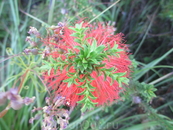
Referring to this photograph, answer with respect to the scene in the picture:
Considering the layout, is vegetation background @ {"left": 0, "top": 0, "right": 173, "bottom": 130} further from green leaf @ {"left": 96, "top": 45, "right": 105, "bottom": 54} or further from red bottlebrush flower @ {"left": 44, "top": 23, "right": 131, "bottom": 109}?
green leaf @ {"left": 96, "top": 45, "right": 105, "bottom": 54}

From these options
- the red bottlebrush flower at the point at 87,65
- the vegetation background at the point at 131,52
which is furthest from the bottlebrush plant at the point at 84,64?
the vegetation background at the point at 131,52

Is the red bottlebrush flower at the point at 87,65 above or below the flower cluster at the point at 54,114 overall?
above

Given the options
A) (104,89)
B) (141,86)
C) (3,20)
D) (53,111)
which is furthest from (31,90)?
(3,20)

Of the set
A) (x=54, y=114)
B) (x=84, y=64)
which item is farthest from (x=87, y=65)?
(x=54, y=114)

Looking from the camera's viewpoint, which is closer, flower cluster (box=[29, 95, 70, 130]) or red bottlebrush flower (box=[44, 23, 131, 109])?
red bottlebrush flower (box=[44, 23, 131, 109])

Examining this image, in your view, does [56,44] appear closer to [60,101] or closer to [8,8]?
[60,101]

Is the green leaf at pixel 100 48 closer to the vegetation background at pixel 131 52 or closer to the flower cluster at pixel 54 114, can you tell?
the flower cluster at pixel 54 114

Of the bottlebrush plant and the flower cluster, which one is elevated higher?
the bottlebrush plant

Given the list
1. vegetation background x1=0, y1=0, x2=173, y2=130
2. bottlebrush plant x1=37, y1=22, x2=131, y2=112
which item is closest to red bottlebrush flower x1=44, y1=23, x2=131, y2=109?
bottlebrush plant x1=37, y1=22, x2=131, y2=112

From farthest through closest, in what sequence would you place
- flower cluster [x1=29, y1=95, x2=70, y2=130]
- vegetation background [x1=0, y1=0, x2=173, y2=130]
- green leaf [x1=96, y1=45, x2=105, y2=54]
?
vegetation background [x1=0, y1=0, x2=173, y2=130] < flower cluster [x1=29, y1=95, x2=70, y2=130] < green leaf [x1=96, y1=45, x2=105, y2=54]
